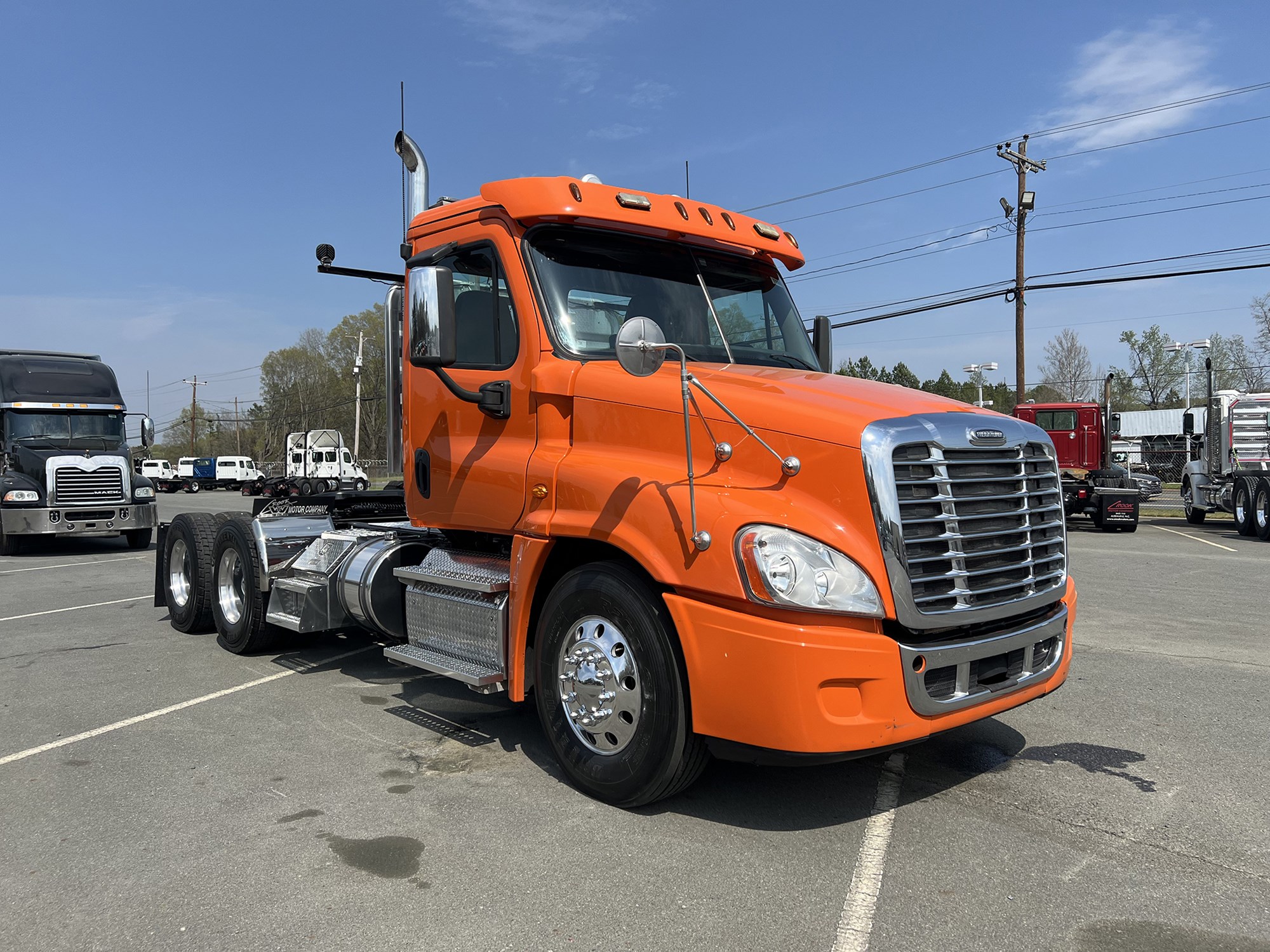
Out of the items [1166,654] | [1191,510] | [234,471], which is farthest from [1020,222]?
[234,471]

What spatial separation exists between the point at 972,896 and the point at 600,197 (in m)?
3.55

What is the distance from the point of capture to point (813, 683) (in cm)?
337

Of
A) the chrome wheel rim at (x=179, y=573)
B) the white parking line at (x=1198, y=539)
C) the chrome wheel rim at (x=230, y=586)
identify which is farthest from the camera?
the white parking line at (x=1198, y=539)

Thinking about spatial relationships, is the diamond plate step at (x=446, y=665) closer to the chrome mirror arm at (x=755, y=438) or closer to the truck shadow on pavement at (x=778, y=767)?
the truck shadow on pavement at (x=778, y=767)

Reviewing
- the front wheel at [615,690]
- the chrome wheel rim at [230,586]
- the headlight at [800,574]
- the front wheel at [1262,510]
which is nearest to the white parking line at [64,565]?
the chrome wheel rim at [230,586]

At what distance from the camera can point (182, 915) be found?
314 centimetres

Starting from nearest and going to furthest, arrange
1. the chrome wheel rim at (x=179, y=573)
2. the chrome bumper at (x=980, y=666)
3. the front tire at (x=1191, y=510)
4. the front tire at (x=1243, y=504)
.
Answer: the chrome bumper at (x=980, y=666), the chrome wheel rim at (x=179, y=573), the front tire at (x=1243, y=504), the front tire at (x=1191, y=510)

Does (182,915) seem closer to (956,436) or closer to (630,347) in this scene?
(630,347)

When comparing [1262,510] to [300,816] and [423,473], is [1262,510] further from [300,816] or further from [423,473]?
[300,816]

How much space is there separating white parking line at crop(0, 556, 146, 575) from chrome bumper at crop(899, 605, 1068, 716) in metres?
14.5

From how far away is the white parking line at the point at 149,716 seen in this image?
4.95m

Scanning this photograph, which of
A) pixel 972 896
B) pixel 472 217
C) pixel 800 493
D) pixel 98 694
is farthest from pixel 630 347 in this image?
pixel 98 694

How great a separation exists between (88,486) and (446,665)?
14531 millimetres

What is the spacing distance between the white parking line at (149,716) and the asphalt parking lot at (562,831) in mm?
35
